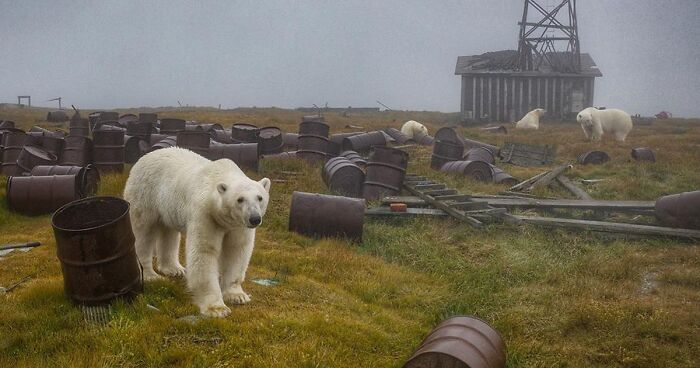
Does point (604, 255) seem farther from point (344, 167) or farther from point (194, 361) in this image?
point (194, 361)

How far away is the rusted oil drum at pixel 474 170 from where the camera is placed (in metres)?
15.3

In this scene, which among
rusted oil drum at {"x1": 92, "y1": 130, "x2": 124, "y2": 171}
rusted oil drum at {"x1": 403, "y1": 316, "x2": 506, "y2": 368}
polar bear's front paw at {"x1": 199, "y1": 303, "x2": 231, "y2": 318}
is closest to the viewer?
rusted oil drum at {"x1": 403, "y1": 316, "x2": 506, "y2": 368}

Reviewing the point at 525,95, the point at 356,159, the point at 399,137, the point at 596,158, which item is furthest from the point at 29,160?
the point at 525,95

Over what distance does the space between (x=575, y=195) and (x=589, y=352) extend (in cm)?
876

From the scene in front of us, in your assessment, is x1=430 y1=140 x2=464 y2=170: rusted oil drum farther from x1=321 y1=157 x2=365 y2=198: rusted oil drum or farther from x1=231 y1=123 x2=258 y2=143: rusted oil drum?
x1=231 y1=123 x2=258 y2=143: rusted oil drum

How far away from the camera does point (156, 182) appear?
6652 mm

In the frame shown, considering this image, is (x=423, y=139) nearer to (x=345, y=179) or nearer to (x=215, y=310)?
(x=345, y=179)

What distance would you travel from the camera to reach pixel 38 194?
11.0 m

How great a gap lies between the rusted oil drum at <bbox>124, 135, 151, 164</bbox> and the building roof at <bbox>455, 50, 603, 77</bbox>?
2447 centimetres

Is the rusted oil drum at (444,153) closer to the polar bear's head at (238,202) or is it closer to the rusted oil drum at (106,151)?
the rusted oil drum at (106,151)

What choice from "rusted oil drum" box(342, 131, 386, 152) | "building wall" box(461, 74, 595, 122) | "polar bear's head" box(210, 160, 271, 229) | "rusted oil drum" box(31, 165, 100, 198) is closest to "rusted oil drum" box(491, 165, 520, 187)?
"rusted oil drum" box(342, 131, 386, 152)

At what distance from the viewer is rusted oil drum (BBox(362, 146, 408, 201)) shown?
12.8 m

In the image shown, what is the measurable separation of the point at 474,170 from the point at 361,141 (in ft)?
13.4

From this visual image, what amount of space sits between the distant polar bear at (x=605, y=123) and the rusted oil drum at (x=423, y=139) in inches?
259
